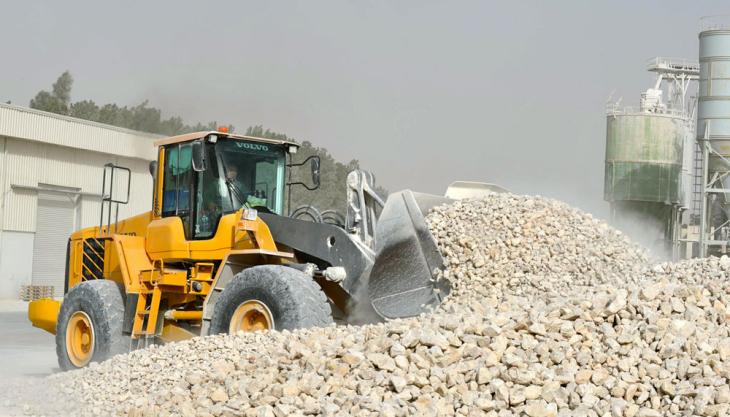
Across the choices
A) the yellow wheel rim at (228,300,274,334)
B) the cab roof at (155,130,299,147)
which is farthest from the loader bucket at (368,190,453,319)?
the cab roof at (155,130,299,147)

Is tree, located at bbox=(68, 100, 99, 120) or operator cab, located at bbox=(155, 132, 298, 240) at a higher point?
tree, located at bbox=(68, 100, 99, 120)

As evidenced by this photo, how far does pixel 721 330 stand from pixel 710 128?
4482 cm

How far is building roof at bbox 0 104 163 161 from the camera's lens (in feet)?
104

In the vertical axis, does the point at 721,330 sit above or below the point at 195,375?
above

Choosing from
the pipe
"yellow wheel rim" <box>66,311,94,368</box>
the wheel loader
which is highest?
the wheel loader

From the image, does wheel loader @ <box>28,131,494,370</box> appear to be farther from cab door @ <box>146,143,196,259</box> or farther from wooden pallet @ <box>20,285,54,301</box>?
wooden pallet @ <box>20,285,54,301</box>

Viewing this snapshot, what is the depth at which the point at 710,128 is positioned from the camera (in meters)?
49.2

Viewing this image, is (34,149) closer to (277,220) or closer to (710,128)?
(277,220)

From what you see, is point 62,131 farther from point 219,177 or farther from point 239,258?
point 239,258

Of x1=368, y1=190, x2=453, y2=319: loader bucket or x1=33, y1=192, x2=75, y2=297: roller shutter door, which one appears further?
x1=33, y1=192, x2=75, y2=297: roller shutter door

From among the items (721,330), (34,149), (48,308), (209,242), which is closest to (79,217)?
(34,149)

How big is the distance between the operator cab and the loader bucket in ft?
6.23

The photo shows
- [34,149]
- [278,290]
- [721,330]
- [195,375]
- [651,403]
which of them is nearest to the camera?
[651,403]

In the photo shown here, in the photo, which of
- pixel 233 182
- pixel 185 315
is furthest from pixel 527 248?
pixel 185 315
